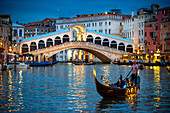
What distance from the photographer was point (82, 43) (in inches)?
2477

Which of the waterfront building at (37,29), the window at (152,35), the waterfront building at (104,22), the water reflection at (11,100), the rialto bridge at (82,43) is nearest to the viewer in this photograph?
the water reflection at (11,100)

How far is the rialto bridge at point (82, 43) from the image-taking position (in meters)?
63.6

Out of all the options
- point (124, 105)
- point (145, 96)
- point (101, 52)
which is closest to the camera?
point (124, 105)

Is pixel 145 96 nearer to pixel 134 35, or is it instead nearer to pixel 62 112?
pixel 62 112

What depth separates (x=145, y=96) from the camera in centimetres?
1688

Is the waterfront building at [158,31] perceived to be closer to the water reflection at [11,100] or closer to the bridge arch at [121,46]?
the bridge arch at [121,46]

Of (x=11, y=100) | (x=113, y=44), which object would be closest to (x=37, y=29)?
(x=113, y=44)

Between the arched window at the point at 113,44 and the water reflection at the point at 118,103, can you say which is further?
the arched window at the point at 113,44

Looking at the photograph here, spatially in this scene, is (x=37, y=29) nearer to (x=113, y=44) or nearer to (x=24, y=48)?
(x=24, y=48)

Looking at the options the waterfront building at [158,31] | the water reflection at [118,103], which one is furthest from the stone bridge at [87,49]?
the water reflection at [118,103]

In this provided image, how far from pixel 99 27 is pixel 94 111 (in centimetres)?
7035

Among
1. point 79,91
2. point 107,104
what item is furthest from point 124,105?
point 79,91

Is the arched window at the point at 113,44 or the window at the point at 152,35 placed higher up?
the window at the point at 152,35

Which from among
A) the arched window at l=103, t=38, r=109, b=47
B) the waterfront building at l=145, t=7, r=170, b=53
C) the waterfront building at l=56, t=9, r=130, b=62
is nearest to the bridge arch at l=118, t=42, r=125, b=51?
the arched window at l=103, t=38, r=109, b=47
